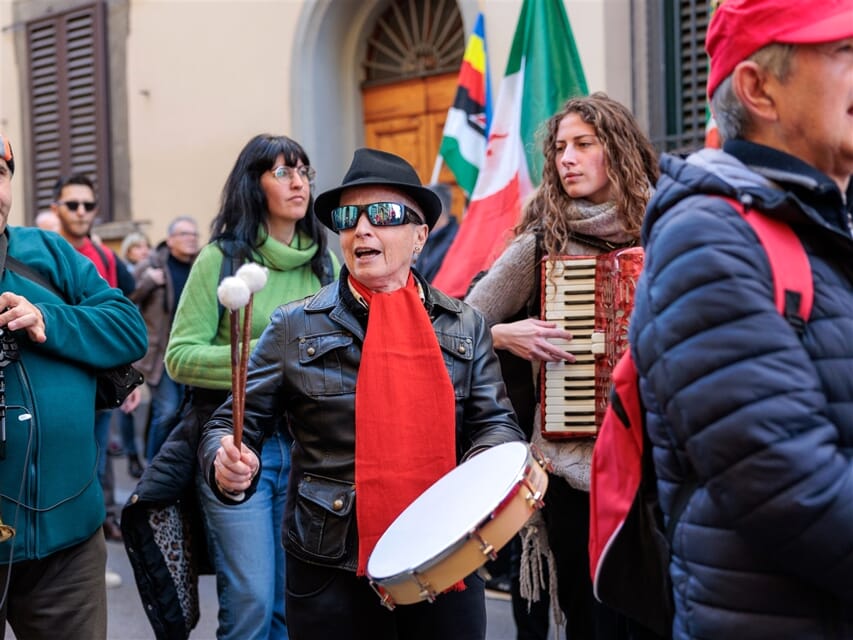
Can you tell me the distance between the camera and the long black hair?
4.12 m

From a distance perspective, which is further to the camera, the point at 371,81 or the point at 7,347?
the point at 371,81

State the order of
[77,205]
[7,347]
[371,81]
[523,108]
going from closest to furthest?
[7,347]
[523,108]
[77,205]
[371,81]

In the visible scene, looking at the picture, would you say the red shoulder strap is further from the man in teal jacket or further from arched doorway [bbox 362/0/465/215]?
arched doorway [bbox 362/0/465/215]

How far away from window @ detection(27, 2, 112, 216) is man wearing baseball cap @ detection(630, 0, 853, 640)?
35.4 feet

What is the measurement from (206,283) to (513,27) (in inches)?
205

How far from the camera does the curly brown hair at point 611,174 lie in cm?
370

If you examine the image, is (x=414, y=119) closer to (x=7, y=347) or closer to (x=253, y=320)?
(x=253, y=320)

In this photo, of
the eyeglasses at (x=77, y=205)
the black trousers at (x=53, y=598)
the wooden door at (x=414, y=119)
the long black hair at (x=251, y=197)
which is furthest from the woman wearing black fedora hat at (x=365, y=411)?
the wooden door at (x=414, y=119)

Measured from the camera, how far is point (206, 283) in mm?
3984

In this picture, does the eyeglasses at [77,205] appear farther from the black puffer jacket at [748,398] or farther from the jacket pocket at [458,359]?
the black puffer jacket at [748,398]

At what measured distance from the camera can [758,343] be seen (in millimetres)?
1688

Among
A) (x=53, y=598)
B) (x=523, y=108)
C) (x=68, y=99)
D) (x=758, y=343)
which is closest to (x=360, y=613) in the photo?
(x=53, y=598)

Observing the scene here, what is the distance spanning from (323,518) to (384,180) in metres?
0.89

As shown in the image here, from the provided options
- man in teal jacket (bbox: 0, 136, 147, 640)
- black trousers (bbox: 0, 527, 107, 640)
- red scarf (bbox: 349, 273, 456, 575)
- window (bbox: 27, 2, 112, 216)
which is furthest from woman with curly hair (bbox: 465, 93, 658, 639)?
window (bbox: 27, 2, 112, 216)
